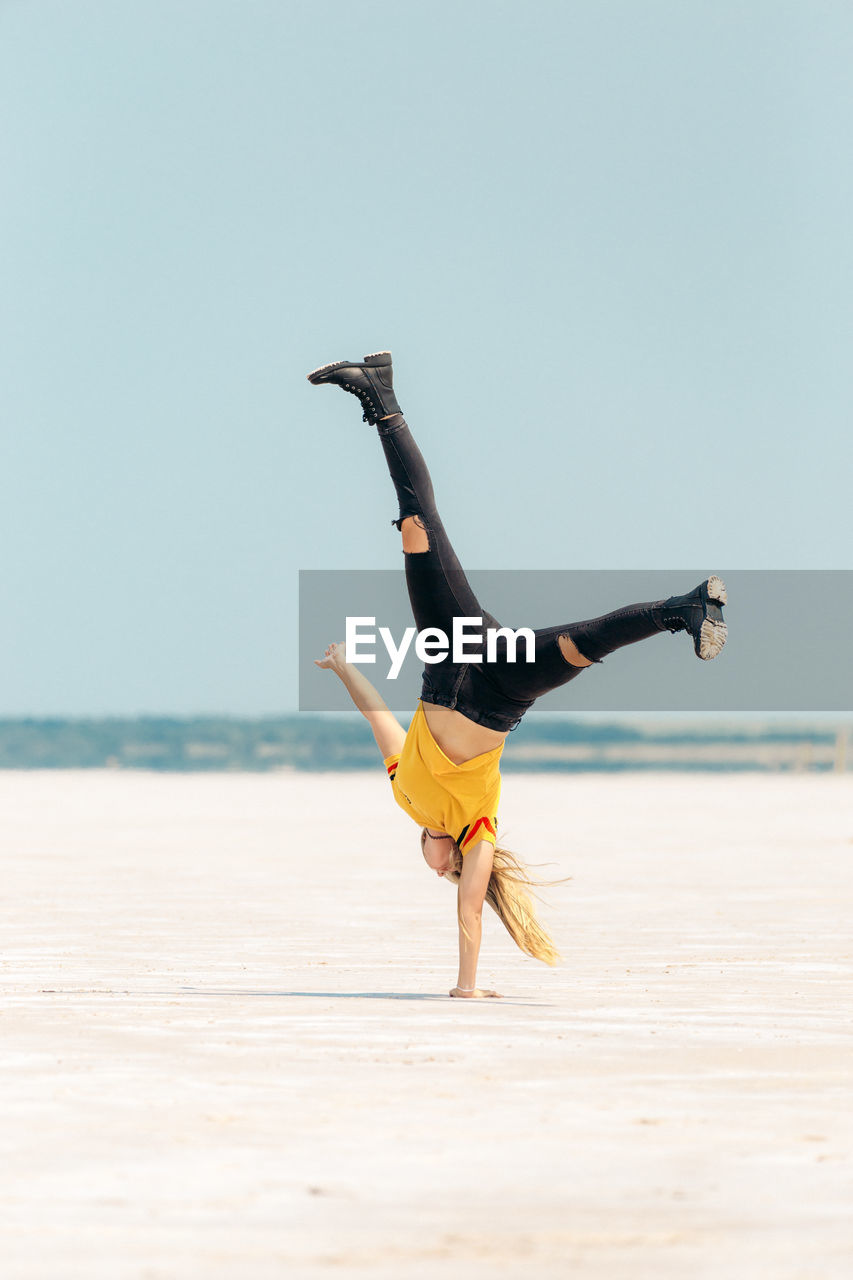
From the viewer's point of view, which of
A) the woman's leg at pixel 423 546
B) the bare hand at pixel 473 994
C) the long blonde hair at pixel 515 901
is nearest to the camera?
the bare hand at pixel 473 994

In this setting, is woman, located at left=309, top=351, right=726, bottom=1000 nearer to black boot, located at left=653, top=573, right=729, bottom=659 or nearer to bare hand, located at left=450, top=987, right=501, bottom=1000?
bare hand, located at left=450, top=987, right=501, bottom=1000

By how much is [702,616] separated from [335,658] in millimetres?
1816

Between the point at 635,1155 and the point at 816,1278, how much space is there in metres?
0.84

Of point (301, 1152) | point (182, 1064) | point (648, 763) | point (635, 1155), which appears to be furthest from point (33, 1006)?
point (648, 763)

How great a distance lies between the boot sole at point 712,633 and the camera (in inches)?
229

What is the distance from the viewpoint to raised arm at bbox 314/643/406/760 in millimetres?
6785

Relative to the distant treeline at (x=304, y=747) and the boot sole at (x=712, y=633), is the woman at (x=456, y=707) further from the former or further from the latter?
the distant treeline at (x=304, y=747)

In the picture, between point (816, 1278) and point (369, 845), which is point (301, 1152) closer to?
point (816, 1278)

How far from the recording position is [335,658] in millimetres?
6820

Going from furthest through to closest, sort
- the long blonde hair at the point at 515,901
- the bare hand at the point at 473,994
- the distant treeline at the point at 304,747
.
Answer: the distant treeline at the point at 304,747, the long blonde hair at the point at 515,901, the bare hand at the point at 473,994

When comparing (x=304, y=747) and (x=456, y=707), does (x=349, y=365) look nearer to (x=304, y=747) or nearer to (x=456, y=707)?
(x=456, y=707)

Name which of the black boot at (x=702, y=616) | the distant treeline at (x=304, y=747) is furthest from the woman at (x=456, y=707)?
the distant treeline at (x=304, y=747)

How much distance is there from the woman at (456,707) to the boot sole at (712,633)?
1.73 feet

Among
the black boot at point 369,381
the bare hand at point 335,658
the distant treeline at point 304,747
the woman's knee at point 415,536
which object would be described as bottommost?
the distant treeline at point 304,747
